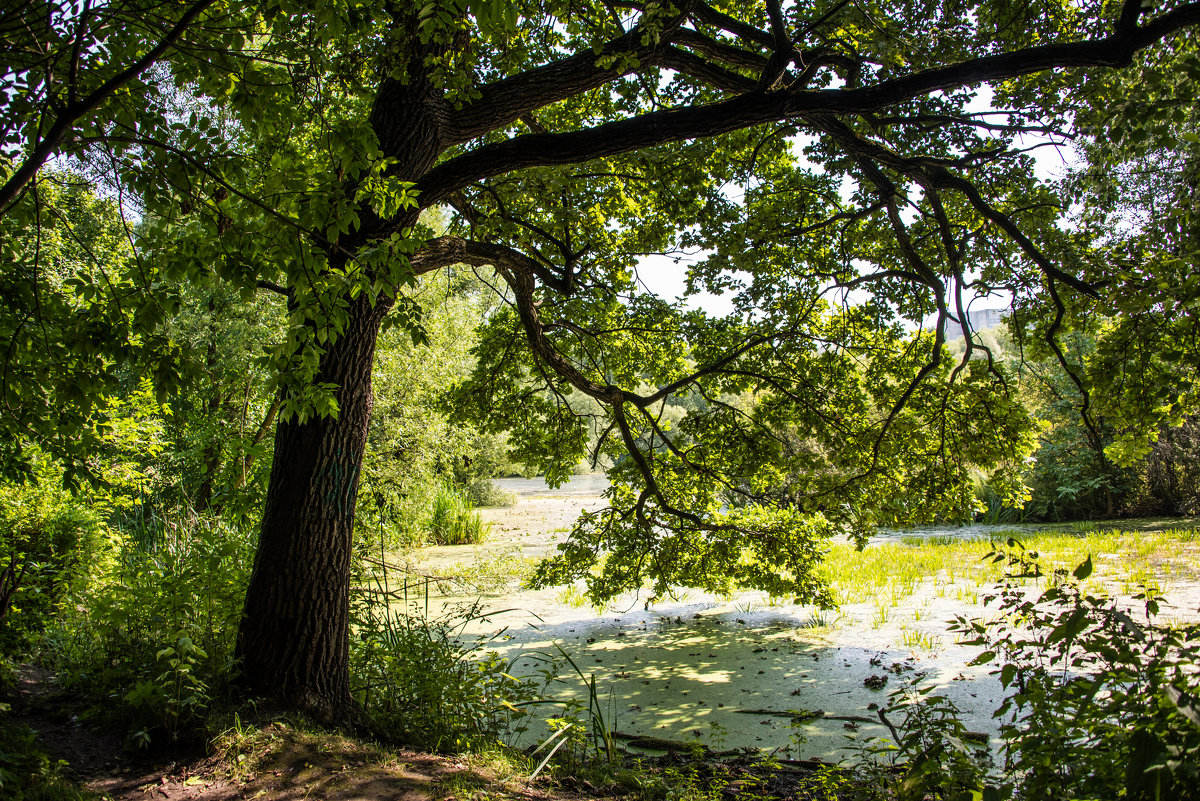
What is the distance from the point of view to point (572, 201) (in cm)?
568

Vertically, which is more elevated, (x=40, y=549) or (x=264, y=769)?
(x=40, y=549)

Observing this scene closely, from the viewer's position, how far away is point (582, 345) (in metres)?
6.35

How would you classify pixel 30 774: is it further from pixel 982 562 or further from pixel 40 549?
pixel 982 562

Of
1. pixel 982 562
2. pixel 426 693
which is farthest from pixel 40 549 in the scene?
pixel 982 562

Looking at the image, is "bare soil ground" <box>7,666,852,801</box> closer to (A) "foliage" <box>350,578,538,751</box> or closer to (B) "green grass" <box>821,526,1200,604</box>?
(A) "foliage" <box>350,578,538,751</box>

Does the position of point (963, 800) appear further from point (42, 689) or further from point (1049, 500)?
point (1049, 500)

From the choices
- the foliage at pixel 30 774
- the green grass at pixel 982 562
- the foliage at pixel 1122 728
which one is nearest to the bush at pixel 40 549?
the foliage at pixel 30 774

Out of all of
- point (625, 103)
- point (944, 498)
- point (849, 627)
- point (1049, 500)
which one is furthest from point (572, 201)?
point (1049, 500)

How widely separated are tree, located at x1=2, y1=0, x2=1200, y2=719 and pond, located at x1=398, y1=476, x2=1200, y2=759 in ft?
2.84

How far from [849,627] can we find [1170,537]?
7627mm

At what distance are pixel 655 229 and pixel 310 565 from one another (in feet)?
13.4

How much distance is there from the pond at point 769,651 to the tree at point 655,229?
87cm

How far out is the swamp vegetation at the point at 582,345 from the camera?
2.40 meters

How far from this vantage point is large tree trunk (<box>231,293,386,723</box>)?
10.4 ft
